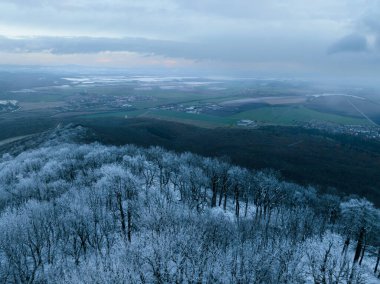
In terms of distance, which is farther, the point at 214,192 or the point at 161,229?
the point at 214,192

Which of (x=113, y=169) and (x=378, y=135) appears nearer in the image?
(x=113, y=169)

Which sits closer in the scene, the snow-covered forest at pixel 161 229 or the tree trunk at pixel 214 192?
the snow-covered forest at pixel 161 229

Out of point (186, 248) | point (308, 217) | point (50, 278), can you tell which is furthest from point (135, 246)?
point (308, 217)

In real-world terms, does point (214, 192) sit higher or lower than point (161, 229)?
lower

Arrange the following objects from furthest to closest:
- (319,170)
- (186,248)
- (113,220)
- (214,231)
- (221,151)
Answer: (221,151) < (319,170) < (113,220) < (214,231) < (186,248)

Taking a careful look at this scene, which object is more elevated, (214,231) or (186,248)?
(186,248)

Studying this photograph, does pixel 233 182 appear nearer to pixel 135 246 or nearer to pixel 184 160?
pixel 184 160

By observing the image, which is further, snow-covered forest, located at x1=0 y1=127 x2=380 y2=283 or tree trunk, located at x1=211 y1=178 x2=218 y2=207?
tree trunk, located at x1=211 y1=178 x2=218 y2=207

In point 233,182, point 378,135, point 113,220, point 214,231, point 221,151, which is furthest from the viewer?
point 378,135
